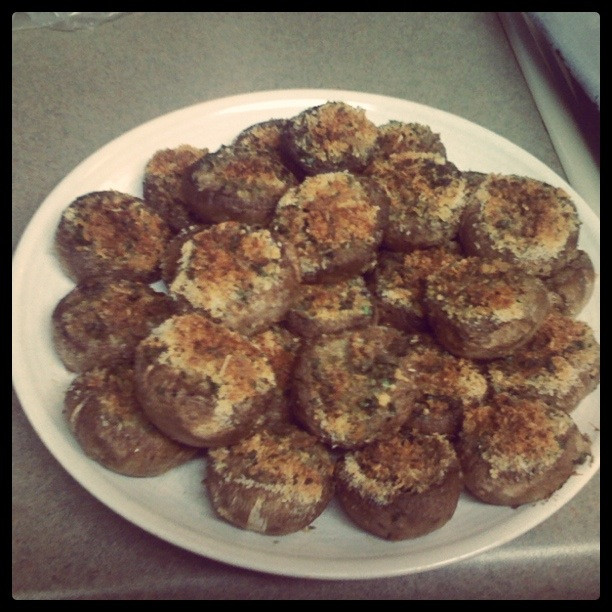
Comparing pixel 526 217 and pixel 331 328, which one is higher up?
pixel 526 217

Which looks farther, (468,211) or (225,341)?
(468,211)

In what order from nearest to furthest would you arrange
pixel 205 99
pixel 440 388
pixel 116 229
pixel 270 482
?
1. pixel 270 482
2. pixel 440 388
3. pixel 116 229
4. pixel 205 99

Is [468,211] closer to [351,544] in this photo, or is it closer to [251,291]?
[251,291]

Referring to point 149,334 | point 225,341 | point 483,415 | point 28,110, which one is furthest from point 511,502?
point 28,110

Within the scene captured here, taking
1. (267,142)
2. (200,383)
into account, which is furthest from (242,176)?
(200,383)

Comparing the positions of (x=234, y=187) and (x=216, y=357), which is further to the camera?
(x=234, y=187)

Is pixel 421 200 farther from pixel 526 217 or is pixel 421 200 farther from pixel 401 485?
pixel 401 485

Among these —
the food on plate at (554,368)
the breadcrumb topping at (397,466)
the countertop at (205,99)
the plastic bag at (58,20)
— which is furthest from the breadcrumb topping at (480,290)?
the plastic bag at (58,20)
